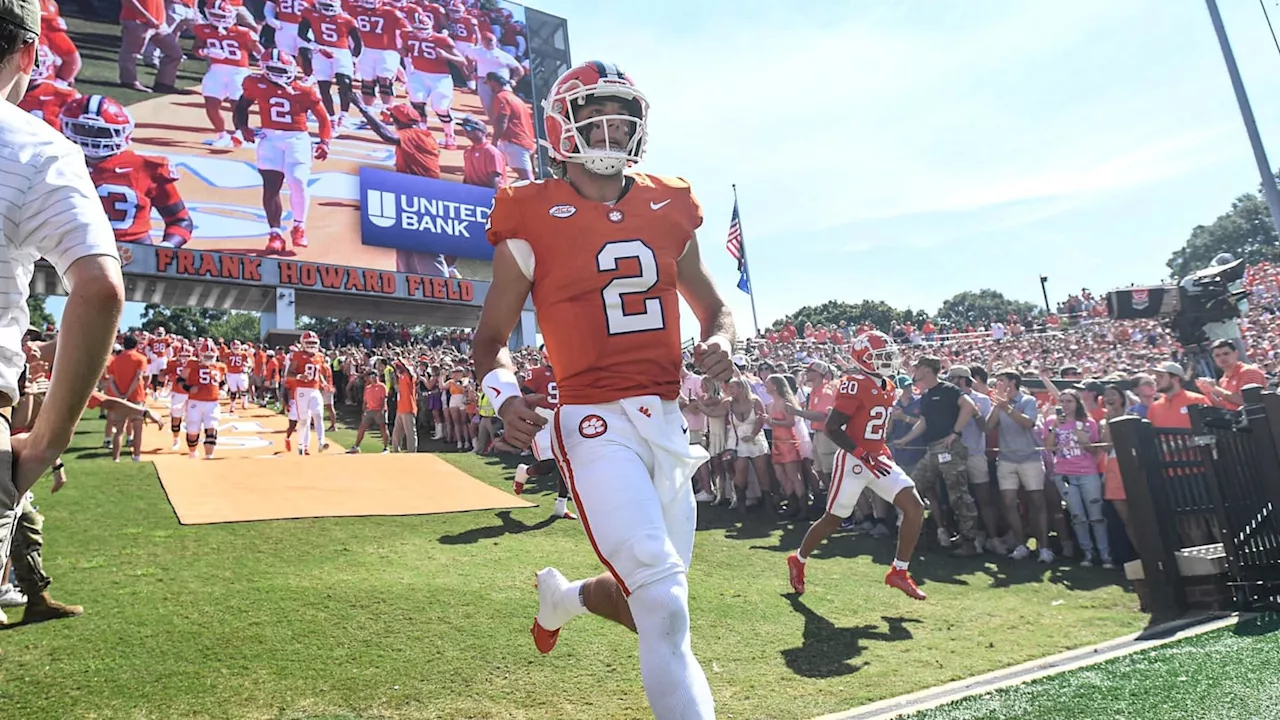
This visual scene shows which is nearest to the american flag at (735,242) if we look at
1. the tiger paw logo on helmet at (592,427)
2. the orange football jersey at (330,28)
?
the orange football jersey at (330,28)

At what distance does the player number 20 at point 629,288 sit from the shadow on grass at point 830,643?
2.69 m

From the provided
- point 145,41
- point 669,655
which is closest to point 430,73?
point 145,41

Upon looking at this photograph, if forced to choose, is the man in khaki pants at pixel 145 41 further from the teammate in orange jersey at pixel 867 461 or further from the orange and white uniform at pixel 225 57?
the teammate in orange jersey at pixel 867 461

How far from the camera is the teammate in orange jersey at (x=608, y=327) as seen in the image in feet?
9.07

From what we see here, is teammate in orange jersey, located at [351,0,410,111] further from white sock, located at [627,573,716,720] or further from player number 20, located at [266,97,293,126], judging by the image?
white sock, located at [627,573,716,720]

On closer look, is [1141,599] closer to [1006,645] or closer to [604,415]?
[1006,645]

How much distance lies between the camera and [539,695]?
13.3 ft

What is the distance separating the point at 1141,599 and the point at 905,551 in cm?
177

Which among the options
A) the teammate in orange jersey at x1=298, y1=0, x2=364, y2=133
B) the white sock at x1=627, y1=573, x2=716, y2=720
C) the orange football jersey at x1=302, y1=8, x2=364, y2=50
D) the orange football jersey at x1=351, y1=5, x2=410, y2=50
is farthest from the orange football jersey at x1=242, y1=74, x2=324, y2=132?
the white sock at x1=627, y1=573, x2=716, y2=720

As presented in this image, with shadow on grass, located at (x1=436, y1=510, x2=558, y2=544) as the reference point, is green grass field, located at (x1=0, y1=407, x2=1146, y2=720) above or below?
below

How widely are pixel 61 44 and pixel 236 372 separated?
54.9ft

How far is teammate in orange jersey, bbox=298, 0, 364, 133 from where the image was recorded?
33.2 metres

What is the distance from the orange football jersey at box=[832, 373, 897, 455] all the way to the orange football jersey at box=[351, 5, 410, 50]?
3470cm

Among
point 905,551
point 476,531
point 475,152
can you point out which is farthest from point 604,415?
point 475,152
